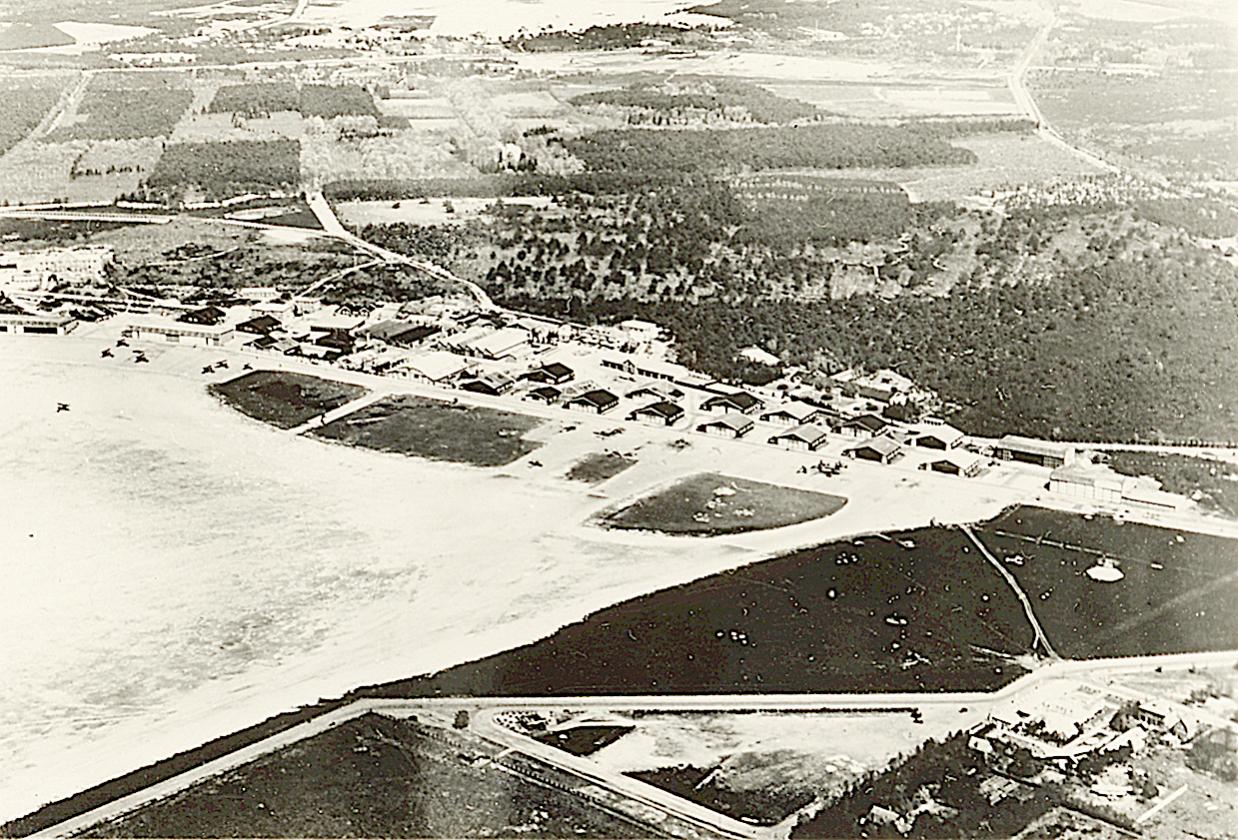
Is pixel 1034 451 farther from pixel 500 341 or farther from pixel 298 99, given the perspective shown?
pixel 298 99

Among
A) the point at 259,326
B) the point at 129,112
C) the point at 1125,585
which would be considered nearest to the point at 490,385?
the point at 259,326

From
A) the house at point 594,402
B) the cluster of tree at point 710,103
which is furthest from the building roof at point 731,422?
the cluster of tree at point 710,103

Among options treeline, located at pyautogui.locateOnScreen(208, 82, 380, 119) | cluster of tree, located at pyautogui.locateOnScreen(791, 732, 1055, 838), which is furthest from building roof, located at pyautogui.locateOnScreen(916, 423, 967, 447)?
treeline, located at pyautogui.locateOnScreen(208, 82, 380, 119)

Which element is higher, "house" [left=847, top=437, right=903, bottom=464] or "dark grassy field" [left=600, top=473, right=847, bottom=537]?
"house" [left=847, top=437, right=903, bottom=464]

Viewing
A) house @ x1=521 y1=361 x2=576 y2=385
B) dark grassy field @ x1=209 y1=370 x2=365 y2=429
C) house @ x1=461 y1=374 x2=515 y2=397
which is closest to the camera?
dark grassy field @ x1=209 y1=370 x2=365 y2=429

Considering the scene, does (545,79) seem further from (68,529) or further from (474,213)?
(68,529)

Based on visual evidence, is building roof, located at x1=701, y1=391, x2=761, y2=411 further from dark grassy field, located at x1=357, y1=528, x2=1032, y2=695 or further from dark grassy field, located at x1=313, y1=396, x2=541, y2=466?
dark grassy field, located at x1=357, y1=528, x2=1032, y2=695
